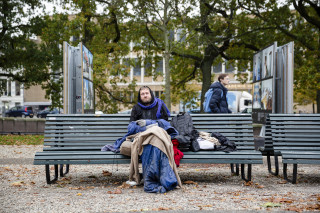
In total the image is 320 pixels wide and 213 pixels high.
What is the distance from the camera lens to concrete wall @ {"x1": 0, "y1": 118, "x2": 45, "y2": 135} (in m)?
21.0

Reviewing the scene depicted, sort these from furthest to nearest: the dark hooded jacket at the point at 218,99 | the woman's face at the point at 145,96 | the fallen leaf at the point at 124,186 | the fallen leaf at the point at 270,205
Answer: the dark hooded jacket at the point at 218,99, the woman's face at the point at 145,96, the fallen leaf at the point at 124,186, the fallen leaf at the point at 270,205

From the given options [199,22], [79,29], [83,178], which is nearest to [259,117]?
[199,22]

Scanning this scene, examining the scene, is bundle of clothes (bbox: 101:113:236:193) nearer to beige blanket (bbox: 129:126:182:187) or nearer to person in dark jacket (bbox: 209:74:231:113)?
beige blanket (bbox: 129:126:182:187)

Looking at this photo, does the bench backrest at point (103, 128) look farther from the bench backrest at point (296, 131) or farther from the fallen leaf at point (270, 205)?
the fallen leaf at point (270, 205)

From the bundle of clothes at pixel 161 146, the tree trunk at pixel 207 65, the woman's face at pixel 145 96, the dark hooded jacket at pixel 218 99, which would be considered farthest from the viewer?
the tree trunk at pixel 207 65

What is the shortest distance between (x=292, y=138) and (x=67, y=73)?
20.2 ft

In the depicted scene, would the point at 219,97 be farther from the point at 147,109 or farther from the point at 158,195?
the point at 158,195

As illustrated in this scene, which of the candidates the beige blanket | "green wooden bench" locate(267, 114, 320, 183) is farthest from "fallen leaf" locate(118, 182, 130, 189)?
"green wooden bench" locate(267, 114, 320, 183)

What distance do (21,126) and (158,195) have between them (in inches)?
663

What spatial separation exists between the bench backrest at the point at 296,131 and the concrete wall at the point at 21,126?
52.3 feet

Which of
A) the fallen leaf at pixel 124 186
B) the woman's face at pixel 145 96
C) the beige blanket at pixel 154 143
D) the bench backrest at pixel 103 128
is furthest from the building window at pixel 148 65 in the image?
the beige blanket at pixel 154 143

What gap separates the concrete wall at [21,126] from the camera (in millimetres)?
20984

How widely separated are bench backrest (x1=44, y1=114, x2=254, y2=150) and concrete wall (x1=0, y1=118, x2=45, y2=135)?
14562mm

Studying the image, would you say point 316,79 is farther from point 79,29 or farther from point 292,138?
point 292,138
